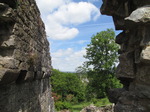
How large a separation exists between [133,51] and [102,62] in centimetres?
1842

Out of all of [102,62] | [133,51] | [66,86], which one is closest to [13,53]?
[133,51]

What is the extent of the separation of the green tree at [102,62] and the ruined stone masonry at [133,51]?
16924mm

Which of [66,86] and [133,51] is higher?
[133,51]

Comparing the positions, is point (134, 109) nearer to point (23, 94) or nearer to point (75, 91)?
point (23, 94)

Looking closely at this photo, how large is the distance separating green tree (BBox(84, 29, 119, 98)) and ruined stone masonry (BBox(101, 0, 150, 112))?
1692 cm

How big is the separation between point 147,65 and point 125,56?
632mm

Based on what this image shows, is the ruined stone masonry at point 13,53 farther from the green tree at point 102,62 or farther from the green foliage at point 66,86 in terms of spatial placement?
the green foliage at point 66,86

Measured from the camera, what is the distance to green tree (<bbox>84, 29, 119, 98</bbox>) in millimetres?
20250

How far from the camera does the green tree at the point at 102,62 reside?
66.4 ft

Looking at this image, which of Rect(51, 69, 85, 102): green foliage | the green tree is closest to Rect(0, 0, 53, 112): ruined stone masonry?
the green tree

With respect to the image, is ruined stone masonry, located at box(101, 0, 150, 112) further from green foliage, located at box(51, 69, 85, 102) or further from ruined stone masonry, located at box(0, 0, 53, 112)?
green foliage, located at box(51, 69, 85, 102)

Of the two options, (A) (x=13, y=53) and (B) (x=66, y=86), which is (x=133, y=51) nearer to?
(A) (x=13, y=53)

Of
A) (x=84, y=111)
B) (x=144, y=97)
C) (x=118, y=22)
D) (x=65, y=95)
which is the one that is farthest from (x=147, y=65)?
(x=65, y=95)

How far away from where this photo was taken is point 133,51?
124 inches
